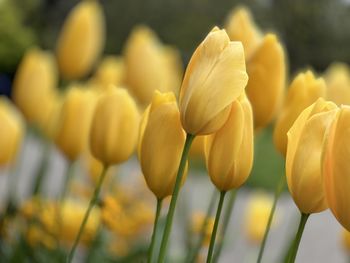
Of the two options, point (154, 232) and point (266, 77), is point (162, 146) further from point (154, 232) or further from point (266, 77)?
point (266, 77)

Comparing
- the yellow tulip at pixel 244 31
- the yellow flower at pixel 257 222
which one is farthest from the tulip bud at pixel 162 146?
the yellow flower at pixel 257 222

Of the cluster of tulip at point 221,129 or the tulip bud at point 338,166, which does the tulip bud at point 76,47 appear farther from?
the tulip bud at point 338,166

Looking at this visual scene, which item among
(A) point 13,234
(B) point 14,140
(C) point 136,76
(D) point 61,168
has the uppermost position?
(C) point 136,76

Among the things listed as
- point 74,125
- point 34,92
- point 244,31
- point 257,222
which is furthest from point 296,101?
point 257,222

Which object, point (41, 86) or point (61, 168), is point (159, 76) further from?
point (61, 168)

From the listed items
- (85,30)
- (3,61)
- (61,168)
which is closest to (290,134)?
(85,30)
